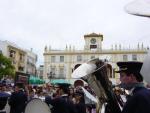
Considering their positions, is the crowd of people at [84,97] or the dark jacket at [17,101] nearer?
the crowd of people at [84,97]

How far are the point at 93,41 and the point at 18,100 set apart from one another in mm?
86147

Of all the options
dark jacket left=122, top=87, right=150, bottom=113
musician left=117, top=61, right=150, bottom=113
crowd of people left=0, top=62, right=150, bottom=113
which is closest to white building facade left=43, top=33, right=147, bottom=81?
crowd of people left=0, top=62, right=150, bottom=113

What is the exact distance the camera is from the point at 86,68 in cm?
515

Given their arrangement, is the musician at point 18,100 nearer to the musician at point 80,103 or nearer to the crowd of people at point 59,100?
the crowd of people at point 59,100

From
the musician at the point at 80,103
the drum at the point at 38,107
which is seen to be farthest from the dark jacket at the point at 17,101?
the drum at the point at 38,107

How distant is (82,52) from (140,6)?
91.4 metres

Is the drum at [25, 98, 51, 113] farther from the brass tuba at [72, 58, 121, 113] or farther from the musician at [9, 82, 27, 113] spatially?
the musician at [9, 82, 27, 113]

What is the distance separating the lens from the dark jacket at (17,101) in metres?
12.0

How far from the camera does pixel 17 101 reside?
478 inches

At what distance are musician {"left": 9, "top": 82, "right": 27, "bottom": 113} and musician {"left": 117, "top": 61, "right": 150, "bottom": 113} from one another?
326 inches

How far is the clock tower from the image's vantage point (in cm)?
9638

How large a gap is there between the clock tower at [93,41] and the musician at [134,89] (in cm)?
9196

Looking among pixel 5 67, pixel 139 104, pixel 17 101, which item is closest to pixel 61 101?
pixel 17 101

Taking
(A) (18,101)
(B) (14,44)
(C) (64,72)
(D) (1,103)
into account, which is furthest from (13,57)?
(D) (1,103)
